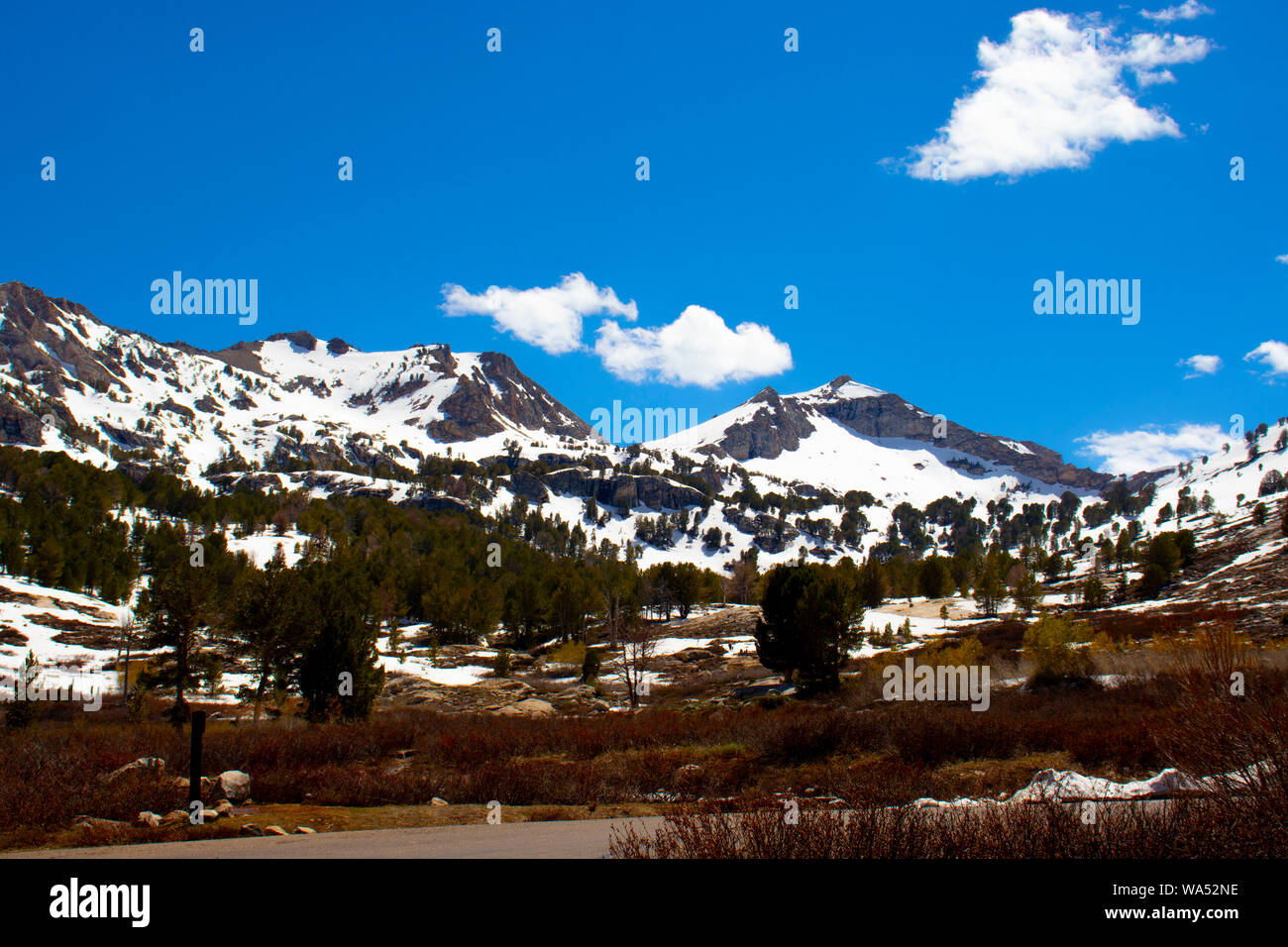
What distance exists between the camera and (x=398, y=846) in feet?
34.1

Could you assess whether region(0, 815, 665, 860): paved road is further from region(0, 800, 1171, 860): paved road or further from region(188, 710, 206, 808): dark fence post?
region(188, 710, 206, 808): dark fence post

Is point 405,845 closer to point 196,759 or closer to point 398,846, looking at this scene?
point 398,846

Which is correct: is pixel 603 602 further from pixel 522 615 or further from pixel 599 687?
pixel 599 687

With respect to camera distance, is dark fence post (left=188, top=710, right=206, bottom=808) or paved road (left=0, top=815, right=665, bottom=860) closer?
paved road (left=0, top=815, right=665, bottom=860)

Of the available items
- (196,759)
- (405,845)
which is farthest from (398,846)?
(196,759)

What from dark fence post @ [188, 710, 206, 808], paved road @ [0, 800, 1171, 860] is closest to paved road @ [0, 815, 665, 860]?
paved road @ [0, 800, 1171, 860]

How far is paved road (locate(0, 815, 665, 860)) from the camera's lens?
945 cm

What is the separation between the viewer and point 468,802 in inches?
654

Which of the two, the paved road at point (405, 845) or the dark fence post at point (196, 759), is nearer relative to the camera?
the paved road at point (405, 845)

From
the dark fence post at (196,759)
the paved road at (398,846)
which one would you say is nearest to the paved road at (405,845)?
the paved road at (398,846)

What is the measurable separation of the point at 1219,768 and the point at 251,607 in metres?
38.1

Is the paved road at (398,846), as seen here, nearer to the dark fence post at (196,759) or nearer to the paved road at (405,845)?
the paved road at (405,845)

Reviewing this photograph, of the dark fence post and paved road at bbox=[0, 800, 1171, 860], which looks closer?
paved road at bbox=[0, 800, 1171, 860]

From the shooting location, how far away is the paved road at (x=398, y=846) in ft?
31.0
